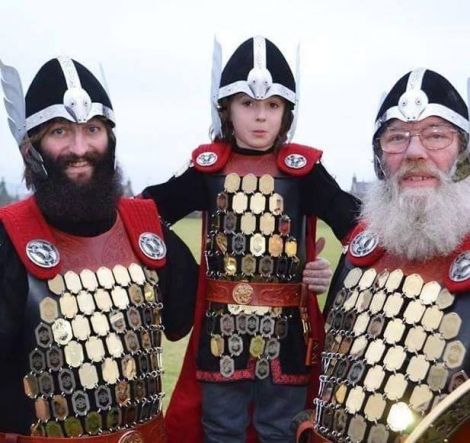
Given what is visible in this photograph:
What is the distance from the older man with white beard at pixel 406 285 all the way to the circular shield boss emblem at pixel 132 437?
25.6 inches

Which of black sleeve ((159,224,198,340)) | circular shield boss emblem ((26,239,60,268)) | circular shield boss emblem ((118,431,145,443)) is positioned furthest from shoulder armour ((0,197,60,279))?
circular shield boss emblem ((118,431,145,443))

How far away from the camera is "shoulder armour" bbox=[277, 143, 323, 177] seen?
378cm

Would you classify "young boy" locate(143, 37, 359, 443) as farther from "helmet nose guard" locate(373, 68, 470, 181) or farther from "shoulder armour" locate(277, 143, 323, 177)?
"helmet nose guard" locate(373, 68, 470, 181)

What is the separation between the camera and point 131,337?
2982mm

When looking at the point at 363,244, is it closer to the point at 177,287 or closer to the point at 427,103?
the point at 427,103

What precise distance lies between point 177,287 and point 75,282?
1.91 feet

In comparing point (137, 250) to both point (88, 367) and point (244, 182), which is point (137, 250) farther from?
point (244, 182)

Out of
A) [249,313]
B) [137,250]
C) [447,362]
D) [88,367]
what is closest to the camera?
[447,362]

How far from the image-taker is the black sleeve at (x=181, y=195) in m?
3.92

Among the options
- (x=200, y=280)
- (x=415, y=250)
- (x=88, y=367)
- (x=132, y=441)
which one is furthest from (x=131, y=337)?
(x=415, y=250)

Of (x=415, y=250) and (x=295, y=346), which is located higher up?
(x=415, y=250)

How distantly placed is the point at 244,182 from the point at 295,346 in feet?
2.58

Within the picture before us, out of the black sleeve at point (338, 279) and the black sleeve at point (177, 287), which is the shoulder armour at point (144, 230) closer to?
the black sleeve at point (177, 287)

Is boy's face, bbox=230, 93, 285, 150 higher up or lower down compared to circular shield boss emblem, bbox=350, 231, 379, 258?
higher up
